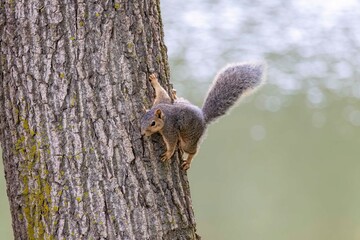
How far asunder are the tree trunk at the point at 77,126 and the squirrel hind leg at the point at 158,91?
0.22 feet

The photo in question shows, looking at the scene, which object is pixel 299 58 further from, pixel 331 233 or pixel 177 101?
pixel 177 101

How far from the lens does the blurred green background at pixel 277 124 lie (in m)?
8.16

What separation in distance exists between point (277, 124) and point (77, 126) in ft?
23.1

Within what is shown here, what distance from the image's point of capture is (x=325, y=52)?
9062 mm

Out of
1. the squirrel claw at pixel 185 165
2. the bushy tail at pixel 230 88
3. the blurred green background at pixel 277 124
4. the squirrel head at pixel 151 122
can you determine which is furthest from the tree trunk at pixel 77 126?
the blurred green background at pixel 277 124

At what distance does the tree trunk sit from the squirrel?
2.7 inches

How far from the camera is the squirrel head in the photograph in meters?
2.01

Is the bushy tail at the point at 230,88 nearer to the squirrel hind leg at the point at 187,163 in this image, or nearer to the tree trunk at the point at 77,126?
the squirrel hind leg at the point at 187,163

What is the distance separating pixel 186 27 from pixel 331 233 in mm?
2952

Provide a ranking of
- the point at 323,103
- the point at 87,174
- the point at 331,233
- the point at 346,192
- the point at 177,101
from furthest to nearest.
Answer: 1. the point at 323,103
2. the point at 346,192
3. the point at 331,233
4. the point at 177,101
5. the point at 87,174

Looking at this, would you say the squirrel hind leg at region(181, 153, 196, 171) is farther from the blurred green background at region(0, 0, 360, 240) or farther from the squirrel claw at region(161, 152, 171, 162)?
the blurred green background at region(0, 0, 360, 240)

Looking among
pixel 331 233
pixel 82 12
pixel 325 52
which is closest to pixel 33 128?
pixel 82 12

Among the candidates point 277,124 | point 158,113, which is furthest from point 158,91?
point 277,124

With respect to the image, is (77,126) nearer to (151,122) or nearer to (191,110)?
(151,122)
